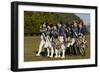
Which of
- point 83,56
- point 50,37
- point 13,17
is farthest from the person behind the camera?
point 83,56

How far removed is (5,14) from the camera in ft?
5.05

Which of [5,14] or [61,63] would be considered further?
[61,63]

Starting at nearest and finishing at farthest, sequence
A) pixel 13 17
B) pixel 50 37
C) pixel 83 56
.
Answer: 1. pixel 13 17
2. pixel 50 37
3. pixel 83 56

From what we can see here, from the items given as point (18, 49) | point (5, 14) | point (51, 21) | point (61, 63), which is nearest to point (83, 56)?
point (61, 63)

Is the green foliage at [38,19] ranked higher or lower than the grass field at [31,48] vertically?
higher

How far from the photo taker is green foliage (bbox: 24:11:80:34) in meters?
1.56

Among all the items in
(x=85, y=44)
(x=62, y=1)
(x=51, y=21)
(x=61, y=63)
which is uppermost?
(x=62, y=1)

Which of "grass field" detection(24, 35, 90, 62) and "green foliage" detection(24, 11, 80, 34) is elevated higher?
"green foliage" detection(24, 11, 80, 34)

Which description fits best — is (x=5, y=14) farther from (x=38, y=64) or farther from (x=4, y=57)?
(x=38, y=64)

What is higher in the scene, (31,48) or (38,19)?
(38,19)

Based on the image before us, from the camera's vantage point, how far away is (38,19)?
1.59 meters

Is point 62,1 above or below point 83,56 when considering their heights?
above

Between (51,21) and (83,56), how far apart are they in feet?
1.05

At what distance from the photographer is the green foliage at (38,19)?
1564mm
